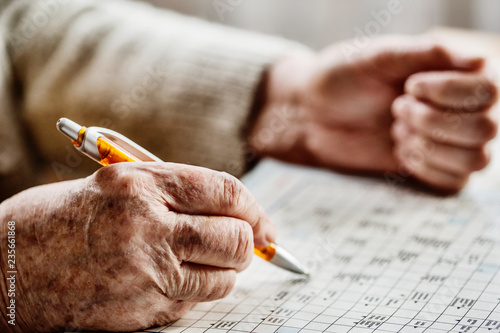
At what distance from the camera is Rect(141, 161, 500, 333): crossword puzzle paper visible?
571 millimetres

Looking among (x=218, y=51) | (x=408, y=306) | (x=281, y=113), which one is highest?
(x=218, y=51)

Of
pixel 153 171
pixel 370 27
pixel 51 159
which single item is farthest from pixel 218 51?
pixel 370 27

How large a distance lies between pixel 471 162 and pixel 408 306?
43 cm

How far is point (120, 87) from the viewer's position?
112 centimetres

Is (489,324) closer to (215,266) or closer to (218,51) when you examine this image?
(215,266)

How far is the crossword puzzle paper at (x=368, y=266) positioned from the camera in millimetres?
571

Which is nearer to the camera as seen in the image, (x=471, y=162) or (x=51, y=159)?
(x=471, y=162)

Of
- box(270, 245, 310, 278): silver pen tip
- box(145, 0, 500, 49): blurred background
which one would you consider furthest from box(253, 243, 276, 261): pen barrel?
box(145, 0, 500, 49): blurred background

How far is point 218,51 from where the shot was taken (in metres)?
1.17

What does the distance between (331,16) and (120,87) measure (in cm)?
121

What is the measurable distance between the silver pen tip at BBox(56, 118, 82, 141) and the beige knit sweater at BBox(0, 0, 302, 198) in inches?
21.1

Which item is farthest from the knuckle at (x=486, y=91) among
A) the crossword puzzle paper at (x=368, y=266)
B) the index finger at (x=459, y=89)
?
the crossword puzzle paper at (x=368, y=266)

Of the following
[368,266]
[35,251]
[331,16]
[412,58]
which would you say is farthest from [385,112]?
[331,16]

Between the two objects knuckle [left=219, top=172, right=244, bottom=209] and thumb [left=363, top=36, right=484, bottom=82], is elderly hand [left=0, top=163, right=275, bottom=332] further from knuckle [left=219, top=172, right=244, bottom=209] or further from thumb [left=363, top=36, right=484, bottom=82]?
thumb [left=363, top=36, right=484, bottom=82]
